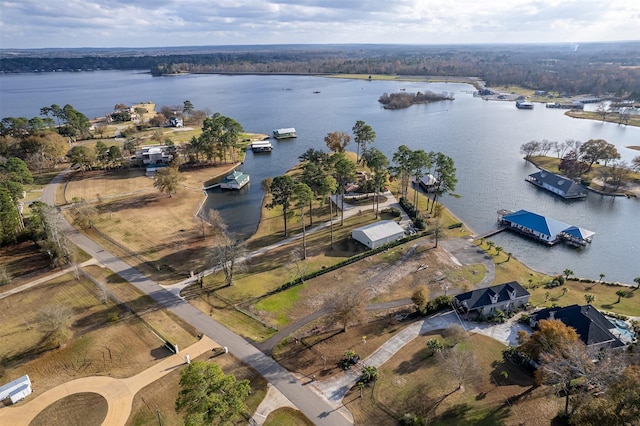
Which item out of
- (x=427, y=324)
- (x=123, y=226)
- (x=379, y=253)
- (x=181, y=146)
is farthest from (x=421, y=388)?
(x=181, y=146)

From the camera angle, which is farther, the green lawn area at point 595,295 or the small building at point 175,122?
the small building at point 175,122

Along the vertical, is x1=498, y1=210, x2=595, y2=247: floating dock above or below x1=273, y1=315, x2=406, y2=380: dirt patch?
above

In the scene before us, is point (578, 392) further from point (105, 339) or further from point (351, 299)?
point (105, 339)

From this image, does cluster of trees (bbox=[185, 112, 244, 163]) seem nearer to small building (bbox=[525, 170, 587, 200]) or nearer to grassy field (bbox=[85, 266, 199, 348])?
grassy field (bbox=[85, 266, 199, 348])

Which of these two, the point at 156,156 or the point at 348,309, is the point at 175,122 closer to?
the point at 156,156

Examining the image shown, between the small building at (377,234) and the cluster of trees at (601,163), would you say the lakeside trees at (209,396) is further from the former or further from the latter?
the cluster of trees at (601,163)

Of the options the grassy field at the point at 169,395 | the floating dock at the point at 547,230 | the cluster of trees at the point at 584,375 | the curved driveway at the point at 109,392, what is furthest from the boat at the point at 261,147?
the cluster of trees at the point at 584,375

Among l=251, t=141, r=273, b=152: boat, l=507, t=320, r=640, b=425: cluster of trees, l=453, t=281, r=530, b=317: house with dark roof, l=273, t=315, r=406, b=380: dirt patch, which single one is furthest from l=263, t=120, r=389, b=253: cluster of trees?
l=507, t=320, r=640, b=425: cluster of trees
